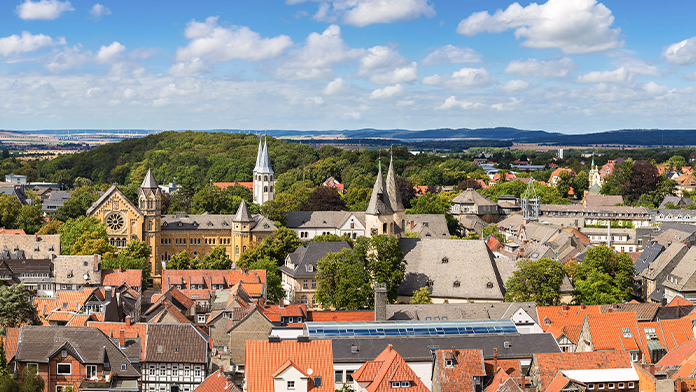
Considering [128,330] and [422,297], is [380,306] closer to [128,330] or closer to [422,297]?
[422,297]

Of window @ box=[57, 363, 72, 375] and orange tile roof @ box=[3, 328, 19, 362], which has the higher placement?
orange tile roof @ box=[3, 328, 19, 362]

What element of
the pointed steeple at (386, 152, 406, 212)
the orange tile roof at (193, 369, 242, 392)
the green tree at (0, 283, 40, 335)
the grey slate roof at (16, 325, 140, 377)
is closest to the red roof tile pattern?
the orange tile roof at (193, 369, 242, 392)

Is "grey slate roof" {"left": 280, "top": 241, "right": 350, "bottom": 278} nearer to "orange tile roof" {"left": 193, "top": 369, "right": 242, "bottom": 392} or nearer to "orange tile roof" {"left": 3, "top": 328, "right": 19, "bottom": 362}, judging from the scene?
"orange tile roof" {"left": 3, "top": 328, "right": 19, "bottom": 362}

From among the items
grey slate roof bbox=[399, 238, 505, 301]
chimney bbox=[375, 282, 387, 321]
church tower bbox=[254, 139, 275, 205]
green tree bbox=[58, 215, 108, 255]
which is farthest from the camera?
church tower bbox=[254, 139, 275, 205]

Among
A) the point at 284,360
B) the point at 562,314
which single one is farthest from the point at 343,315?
the point at 284,360

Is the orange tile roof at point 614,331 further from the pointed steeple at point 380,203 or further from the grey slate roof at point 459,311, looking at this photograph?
the pointed steeple at point 380,203

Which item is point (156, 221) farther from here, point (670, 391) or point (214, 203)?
point (670, 391)
